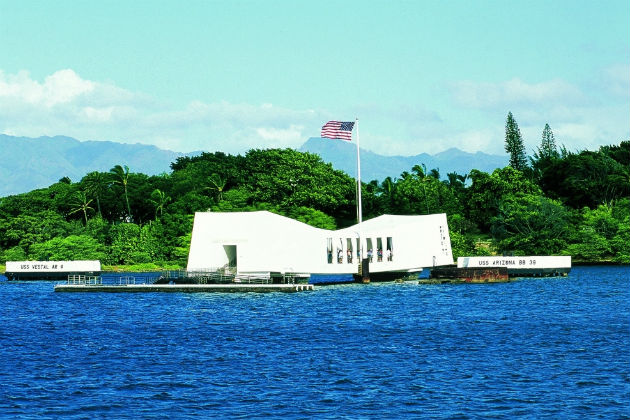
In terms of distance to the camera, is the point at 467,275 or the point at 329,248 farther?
the point at 467,275

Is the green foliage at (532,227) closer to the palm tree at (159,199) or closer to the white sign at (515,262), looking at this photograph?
the white sign at (515,262)

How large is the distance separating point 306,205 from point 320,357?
8718 cm

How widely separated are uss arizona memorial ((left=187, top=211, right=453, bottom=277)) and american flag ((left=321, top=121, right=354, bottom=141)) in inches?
342

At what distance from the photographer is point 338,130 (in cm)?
8238

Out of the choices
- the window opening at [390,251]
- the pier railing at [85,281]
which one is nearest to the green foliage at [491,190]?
the window opening at [390,251]

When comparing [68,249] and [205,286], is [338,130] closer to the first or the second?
[205,286]

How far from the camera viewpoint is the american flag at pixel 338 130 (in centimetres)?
8175

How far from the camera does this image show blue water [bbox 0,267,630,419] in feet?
110

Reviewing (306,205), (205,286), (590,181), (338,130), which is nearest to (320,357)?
(205,286)

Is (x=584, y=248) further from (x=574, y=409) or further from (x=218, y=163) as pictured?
(x=574, y=409)

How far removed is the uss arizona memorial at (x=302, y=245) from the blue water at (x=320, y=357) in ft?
26.4

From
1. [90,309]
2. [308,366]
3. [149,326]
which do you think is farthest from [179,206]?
[308,366]

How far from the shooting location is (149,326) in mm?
57562

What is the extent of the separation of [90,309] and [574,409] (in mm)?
44918
